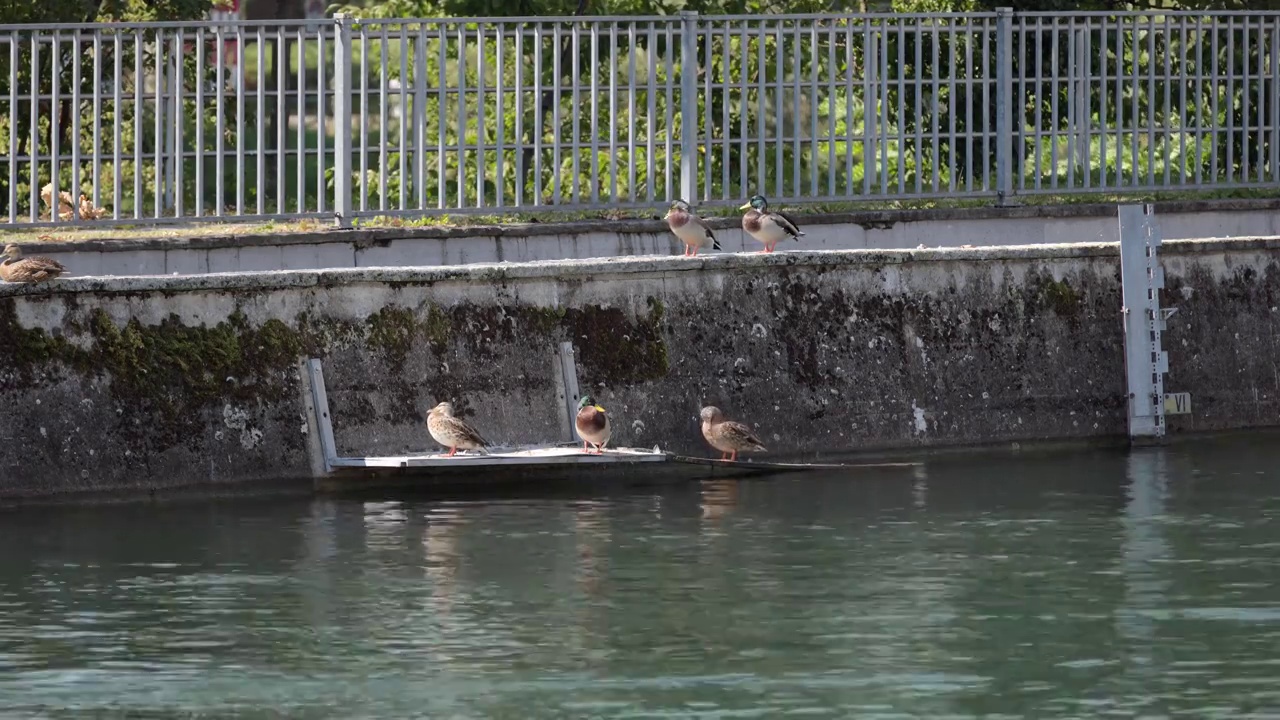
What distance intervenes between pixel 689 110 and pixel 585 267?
2.88 metres

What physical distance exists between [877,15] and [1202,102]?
308cm

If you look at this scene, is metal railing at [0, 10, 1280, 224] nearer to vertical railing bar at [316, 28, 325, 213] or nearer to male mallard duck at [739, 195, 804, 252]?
vertical railing bar at [316, 28, 325, 213]

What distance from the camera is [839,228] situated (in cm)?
1848

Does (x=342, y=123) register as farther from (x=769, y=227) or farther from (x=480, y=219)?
(x=769, y=227)

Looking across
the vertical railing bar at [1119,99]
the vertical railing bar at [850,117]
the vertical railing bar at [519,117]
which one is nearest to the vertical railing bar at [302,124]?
the vertical railing bar at [519,117]

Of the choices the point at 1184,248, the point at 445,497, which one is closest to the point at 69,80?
the point at 445,497

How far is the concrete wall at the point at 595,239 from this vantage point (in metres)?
16.3

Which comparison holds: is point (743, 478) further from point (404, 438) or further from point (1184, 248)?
point (1184, 248)

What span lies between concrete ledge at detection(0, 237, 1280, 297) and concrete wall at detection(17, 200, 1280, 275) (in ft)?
4.53

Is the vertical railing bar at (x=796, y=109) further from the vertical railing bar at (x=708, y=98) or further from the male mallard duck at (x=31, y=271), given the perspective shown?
the male mallard duck at (x=31, y=271)

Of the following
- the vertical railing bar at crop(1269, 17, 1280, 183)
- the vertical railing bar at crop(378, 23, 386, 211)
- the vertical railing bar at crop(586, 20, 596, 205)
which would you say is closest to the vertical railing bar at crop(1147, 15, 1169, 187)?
the vertical railing bar at crop(1269, 17, 1280, 183)

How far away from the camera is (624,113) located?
18828mm

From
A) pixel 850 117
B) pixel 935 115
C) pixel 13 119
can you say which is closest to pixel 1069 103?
pixel 935 115

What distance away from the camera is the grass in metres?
16.8
